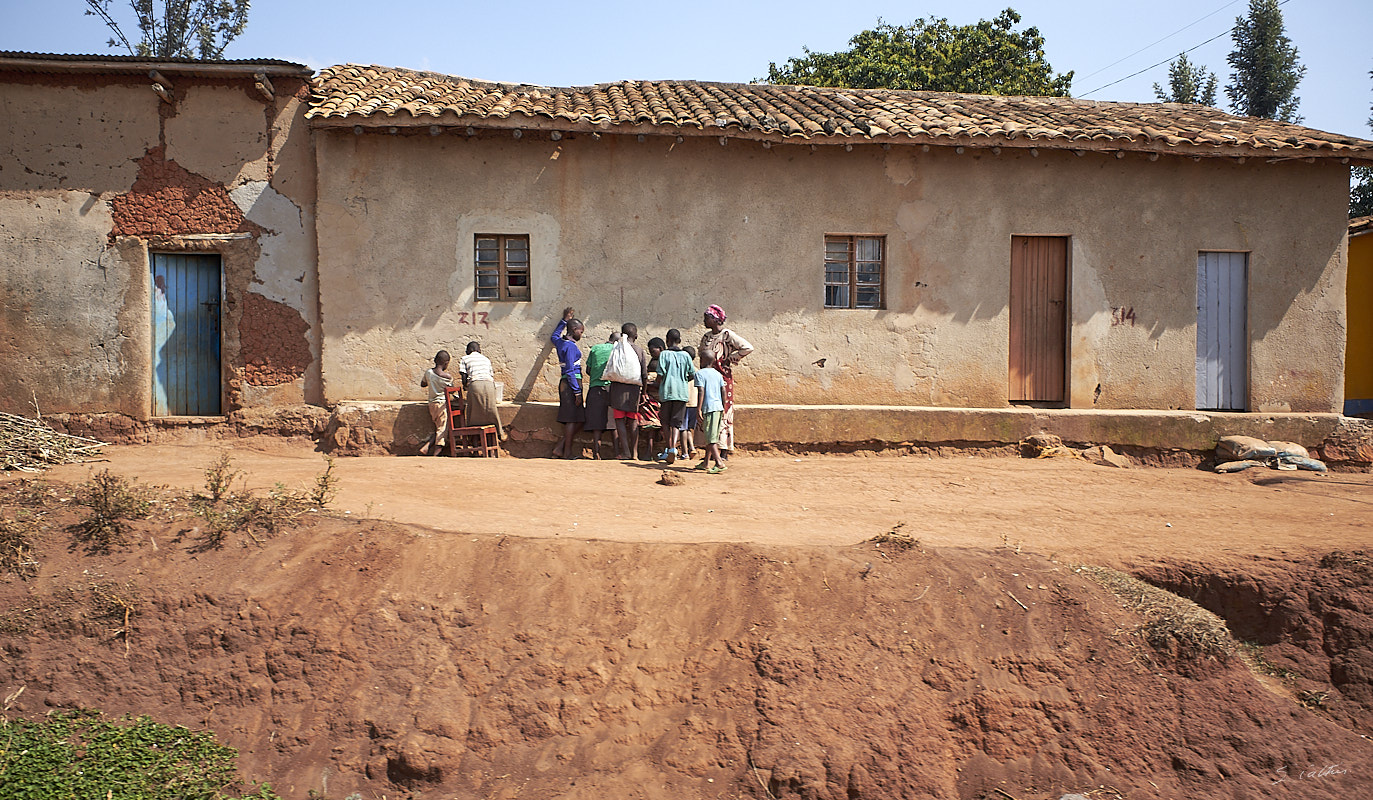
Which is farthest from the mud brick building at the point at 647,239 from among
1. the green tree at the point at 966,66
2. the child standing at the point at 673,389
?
the green tree at the point at 966,66

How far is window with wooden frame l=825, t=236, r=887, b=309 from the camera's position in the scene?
10258 mm

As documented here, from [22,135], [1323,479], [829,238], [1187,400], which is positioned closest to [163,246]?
[22,135]

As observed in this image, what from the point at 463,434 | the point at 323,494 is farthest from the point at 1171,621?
the point at 463,434

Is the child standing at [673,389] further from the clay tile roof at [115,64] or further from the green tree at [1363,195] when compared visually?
the green tree at [1363,195]

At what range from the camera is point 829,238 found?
10.2m

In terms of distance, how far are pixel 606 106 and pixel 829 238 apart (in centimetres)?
293

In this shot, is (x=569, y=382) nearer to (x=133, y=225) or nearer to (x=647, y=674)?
(x=647, y=674)

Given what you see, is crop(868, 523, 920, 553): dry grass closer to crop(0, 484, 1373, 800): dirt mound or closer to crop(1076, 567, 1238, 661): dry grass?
crop(0, 484, 1373, 800): dirt mound

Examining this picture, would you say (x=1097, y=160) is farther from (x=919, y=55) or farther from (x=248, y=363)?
(x=919, y=55)

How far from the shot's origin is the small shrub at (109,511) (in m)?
5.64

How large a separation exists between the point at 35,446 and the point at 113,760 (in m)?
4.76

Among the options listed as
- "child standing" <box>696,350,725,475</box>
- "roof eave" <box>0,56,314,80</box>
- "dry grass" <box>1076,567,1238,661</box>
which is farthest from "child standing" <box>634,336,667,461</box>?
"roof eave" <box>0,56,314,80</box>

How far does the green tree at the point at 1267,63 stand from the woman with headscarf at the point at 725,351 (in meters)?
20.3

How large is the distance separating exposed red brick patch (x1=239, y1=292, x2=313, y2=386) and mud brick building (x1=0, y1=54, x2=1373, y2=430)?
3 centimetres
